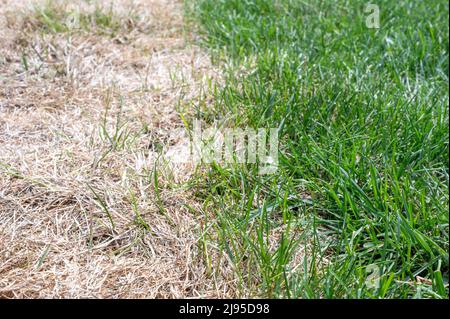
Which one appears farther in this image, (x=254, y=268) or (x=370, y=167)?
(x=370, y=167)

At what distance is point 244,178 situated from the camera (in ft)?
5.86

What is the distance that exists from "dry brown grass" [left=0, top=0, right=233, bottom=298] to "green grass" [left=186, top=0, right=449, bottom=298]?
0.45 ft

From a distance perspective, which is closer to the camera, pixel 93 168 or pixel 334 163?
pixel 334 163

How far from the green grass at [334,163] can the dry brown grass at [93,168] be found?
0.14 m

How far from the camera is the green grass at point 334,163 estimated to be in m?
1.47

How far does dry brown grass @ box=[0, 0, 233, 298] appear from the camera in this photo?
150 cm

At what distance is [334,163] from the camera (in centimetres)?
173

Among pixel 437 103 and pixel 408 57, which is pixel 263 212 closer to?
pixel 437 103

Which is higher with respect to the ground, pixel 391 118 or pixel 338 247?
pixel 391 118

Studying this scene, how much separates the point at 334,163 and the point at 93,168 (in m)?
0.83

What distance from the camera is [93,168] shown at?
1837mm

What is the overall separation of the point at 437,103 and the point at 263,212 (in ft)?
3.72

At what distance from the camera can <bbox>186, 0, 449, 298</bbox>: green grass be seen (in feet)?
4.83
